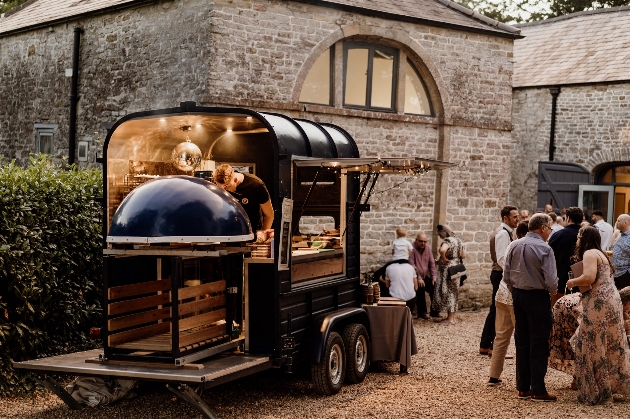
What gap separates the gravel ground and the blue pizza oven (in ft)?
5.63

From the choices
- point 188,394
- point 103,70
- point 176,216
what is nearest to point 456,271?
point 103,70

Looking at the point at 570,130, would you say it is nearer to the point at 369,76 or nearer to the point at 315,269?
the point at 369,76

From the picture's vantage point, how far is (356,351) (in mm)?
9758

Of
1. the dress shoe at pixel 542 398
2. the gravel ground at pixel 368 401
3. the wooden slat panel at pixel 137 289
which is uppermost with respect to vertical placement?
the wooden slat panel at pixel 137 289

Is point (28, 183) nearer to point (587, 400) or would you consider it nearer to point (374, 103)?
point (587, 400)

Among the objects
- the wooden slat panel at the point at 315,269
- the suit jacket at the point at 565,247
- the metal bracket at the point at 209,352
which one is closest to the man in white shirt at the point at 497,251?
the suit jacket at the point at 565,247

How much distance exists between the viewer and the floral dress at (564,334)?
31.3 feet

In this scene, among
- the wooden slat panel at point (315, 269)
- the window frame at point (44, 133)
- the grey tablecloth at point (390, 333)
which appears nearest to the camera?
the wooden slat panel at point (315, 269)

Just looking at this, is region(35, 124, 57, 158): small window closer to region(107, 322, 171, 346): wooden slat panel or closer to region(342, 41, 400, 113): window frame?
region(342, 41, 400, 113): window frame

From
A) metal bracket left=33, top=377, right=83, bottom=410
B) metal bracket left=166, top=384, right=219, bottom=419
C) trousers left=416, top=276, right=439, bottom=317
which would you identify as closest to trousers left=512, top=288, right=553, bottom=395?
metal bracket left=166, top=384, right=219, bottom=419

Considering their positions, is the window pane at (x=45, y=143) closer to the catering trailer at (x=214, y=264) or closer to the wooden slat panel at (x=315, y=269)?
the catering trailer at (x=214, y=264)

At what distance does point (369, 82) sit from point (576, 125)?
8.19 metres

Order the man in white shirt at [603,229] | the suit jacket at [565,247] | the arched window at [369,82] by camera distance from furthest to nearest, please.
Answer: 1. the man in white shirt at [603,229]
2. the arched window at [369,82]
3. the suit jacket at [565,247]

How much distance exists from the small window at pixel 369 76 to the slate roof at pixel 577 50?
7.52 m
